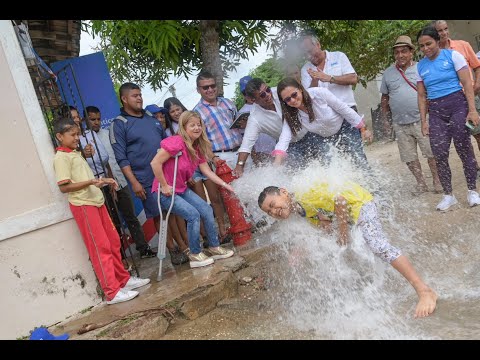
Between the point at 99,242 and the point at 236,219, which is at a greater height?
the point at 99,242

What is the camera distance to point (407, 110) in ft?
19.9

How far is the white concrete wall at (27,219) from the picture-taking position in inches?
154

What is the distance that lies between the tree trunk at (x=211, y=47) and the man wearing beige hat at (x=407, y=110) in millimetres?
2478

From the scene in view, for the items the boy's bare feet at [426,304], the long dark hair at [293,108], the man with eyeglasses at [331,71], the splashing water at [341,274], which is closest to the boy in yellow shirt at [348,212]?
the boy's bare feet at [426,304]

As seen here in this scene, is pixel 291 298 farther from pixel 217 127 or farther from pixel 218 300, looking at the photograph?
pixel 217 127

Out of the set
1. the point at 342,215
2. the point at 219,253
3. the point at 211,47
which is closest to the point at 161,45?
the point at 211,47

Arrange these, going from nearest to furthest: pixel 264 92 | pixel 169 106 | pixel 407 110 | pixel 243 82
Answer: pixel 264 92
pixel 243 82
pixel 169 106
pixel 407 110

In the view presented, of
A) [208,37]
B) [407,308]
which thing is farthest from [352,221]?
[208,37]

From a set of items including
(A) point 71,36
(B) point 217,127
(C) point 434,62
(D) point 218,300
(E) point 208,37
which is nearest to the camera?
(D) point 218,300

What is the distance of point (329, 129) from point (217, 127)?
56.5 inches

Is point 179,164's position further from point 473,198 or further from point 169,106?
point 473,198

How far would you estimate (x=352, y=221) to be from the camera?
3.49 m

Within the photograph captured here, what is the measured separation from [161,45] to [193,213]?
281 cm

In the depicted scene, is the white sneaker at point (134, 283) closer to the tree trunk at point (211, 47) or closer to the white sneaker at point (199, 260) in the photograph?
the white sneaker at point (199, 260)
